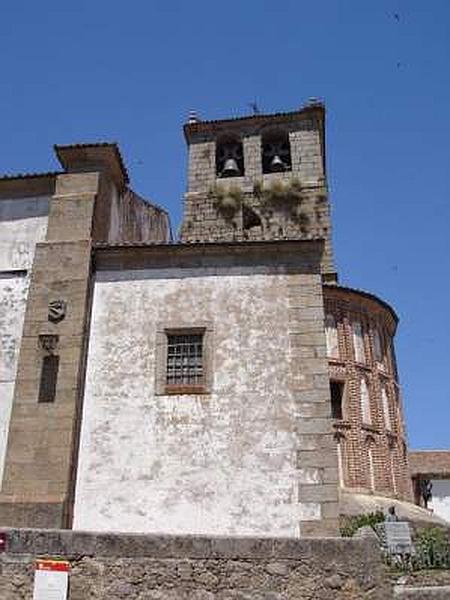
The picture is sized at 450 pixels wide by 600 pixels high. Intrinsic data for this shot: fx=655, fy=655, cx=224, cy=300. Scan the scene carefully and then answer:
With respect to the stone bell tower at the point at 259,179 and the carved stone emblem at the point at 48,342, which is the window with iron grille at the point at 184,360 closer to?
the carved stone emblem at the point at 48,342

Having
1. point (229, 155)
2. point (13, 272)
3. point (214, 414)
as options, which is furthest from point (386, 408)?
point (13, 272)

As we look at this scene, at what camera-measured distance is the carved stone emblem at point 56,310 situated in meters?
11.6

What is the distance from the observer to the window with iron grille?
11.1m

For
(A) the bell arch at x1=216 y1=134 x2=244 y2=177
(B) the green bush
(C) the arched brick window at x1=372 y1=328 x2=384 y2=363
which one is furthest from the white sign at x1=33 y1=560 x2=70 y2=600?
(A) the bell arch at x1=216 y1=134 x2=244 y2=177

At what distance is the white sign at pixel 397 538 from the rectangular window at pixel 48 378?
6.30 m

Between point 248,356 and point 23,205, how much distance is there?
562cm

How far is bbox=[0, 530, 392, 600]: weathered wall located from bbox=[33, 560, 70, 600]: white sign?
0.08 metres

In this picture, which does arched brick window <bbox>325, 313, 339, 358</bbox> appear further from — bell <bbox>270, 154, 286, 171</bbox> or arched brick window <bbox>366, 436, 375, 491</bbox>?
bell <bbox>270, 154, 286, 171</bbox>

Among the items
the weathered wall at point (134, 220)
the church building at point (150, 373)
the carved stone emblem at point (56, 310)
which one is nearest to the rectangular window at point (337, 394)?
the weathered wall at point (134, 220)

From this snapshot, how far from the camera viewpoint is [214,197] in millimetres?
29547

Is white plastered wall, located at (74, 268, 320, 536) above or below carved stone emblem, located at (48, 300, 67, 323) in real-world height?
below

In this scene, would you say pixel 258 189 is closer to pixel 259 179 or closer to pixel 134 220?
pixel 259 179

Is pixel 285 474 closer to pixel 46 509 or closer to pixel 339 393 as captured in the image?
pixel 46 509

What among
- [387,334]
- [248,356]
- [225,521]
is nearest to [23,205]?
[248,356]
